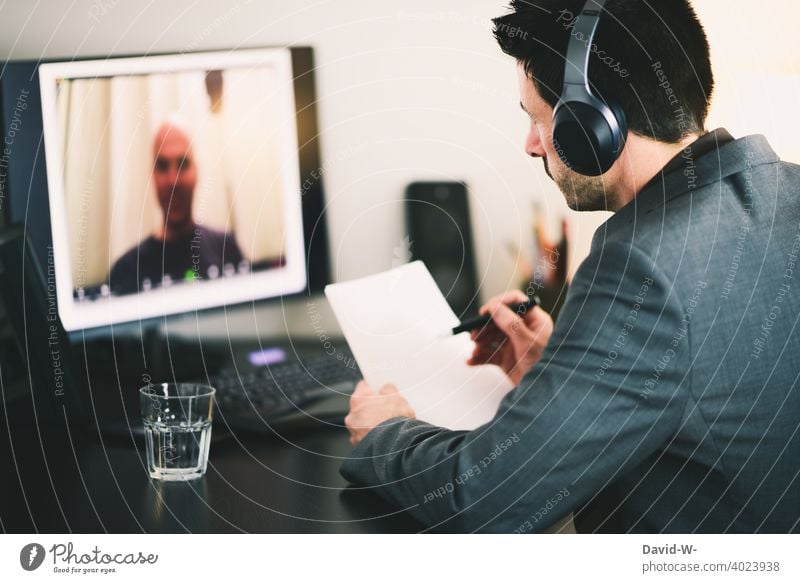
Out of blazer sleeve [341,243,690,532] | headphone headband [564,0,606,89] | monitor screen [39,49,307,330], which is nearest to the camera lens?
blazer sleeve [341,243,690,532]

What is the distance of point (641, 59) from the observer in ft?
2.72

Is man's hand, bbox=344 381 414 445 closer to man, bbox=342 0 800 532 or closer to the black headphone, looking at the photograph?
man, bbox=342 0 800 532

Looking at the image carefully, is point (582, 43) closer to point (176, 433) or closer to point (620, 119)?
point (620, 119)

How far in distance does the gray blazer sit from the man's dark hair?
0.06m

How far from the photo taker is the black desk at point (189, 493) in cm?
75

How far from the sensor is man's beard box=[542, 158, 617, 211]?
0.88 m

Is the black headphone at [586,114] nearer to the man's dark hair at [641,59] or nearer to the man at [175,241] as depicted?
the man's dark hair at [641,59]

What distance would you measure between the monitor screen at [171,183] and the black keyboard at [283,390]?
14 cm

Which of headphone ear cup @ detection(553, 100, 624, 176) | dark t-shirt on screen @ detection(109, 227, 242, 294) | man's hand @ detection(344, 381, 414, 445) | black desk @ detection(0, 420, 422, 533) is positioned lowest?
black desk @ detection(0, 420, 422, 533)

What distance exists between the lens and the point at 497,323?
3.46 ft

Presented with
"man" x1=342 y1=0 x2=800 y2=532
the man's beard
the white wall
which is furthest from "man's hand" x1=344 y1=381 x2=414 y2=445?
the white wall

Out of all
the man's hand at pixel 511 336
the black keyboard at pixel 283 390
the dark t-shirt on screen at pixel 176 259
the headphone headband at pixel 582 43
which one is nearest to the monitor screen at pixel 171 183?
the dark t-shirt on screen at pixel 176 259

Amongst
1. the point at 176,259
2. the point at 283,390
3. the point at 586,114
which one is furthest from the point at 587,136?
the point at 176,259
